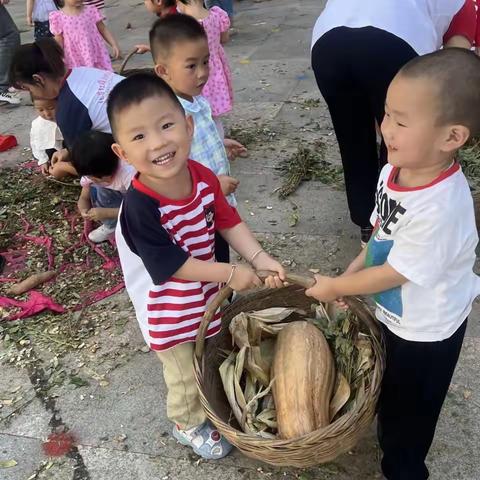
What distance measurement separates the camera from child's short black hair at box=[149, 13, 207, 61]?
261cm

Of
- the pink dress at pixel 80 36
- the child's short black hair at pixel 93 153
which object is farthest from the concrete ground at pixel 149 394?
the pink dress at pixel 80 36

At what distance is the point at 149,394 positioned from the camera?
2699 mm

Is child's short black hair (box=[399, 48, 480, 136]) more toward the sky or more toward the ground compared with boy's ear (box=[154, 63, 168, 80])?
more toward the sky

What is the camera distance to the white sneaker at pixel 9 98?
6395 millimetres

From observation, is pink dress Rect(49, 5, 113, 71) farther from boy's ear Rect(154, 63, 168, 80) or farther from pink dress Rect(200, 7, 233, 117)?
boy's ear Rect(154, 63, 168, 80)

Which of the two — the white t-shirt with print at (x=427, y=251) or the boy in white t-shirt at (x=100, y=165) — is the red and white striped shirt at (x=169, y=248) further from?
the boy in white t-shirt at (x=100, y=165)

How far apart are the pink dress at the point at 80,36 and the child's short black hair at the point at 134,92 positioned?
371cm

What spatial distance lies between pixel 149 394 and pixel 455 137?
70.6 inches

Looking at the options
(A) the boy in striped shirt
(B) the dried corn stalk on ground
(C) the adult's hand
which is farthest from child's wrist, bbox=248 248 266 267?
(C) the adult's hand

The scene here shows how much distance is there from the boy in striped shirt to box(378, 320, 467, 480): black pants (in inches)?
18.6

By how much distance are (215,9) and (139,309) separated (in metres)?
2.98

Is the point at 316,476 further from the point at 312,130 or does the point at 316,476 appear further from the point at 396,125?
the point at 312,130

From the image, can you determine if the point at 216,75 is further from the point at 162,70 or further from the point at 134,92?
the point at 134,92

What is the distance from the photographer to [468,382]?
2512mm
